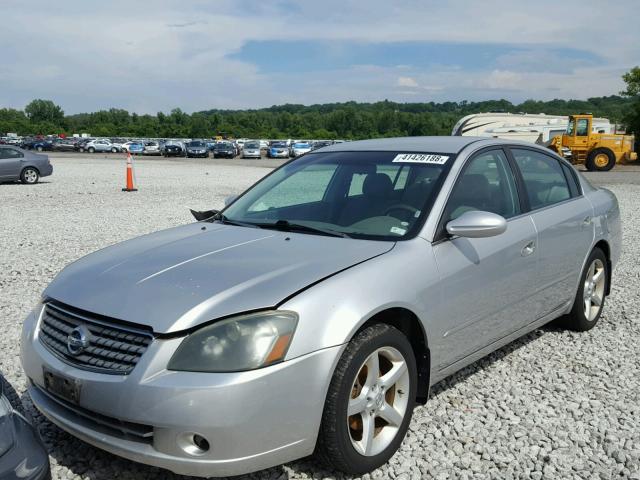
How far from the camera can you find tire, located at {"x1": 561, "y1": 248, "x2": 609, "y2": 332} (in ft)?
16.2

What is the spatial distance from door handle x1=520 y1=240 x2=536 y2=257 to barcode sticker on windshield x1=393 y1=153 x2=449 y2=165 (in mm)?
770

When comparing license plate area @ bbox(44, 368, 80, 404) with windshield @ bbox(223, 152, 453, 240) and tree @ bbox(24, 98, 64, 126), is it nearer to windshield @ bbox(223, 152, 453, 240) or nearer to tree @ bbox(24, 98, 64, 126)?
windshield @ bbox(223, 152, 453, 240)

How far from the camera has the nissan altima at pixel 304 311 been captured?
8.23 feet

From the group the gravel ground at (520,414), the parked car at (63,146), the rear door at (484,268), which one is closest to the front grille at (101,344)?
the gravel ground at (520,414)

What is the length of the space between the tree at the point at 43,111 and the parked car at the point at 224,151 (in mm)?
94211

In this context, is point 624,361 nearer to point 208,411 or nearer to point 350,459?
point 350,459

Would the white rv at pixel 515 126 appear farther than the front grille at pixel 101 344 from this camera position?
Yes

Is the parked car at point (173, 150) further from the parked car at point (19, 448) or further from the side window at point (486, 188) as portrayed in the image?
the parked car at point (19, 448)

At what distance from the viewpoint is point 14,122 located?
4525 inches

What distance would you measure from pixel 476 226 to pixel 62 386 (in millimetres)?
2178

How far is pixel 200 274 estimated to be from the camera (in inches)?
116

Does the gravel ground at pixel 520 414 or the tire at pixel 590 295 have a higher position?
the tire at pixel 590 295

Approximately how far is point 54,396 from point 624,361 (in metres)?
3.81

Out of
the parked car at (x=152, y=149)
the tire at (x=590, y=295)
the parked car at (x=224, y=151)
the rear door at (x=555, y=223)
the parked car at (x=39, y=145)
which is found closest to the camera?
the rear door at (x=555, y=223)
